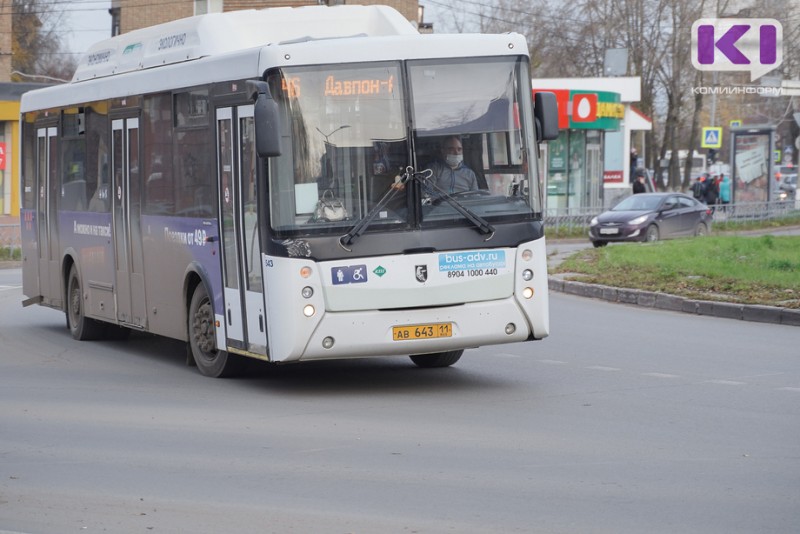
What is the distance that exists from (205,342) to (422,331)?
2.47 metres

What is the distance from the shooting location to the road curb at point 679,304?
57.0ft


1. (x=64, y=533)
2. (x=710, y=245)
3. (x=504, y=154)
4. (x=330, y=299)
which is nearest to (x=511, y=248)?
(x=504, y=154)

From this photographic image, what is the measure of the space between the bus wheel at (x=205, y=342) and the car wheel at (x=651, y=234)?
24.6m

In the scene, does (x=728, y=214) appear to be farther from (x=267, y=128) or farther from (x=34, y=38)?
(x=34, y=38)

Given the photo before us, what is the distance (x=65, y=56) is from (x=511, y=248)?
98839 millimetres

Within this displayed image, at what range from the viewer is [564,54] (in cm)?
7206

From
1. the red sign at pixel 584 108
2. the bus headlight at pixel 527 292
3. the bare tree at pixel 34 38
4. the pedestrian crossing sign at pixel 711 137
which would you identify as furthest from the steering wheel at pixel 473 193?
the bare tree at pixel 34 38

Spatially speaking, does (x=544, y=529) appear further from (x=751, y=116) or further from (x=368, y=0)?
(x=751, y=116)

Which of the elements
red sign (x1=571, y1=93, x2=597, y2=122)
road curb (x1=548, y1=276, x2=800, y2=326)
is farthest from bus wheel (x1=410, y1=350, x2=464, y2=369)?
red sign (x1=571, y1=93, x2=597, y2=122)

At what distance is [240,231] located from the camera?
11.4m

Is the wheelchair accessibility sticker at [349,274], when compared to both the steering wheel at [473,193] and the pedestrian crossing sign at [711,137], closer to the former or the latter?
the steering wheel at [473,193]

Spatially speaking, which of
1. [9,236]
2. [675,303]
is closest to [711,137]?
Result: [9,236]

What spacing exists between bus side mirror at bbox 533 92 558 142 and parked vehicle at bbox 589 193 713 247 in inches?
962

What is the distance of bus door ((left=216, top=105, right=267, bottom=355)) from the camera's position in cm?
1109
